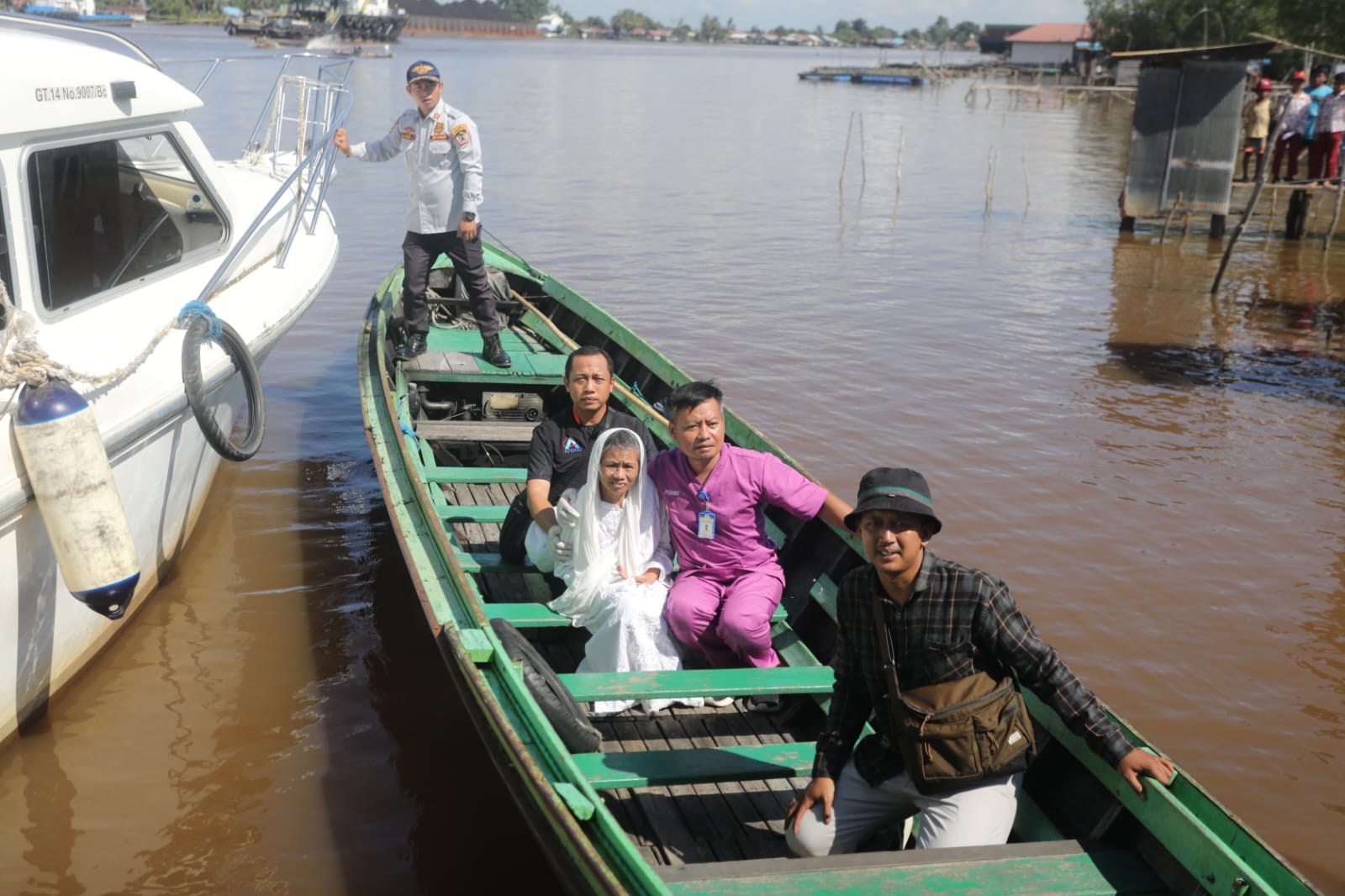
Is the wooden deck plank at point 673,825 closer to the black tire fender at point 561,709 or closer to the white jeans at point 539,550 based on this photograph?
the black tire fender at point 561,709

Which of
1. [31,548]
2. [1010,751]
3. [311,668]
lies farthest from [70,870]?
[1010,751]

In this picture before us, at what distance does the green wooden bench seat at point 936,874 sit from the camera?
320 cm

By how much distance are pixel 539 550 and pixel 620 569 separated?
21.7 inches

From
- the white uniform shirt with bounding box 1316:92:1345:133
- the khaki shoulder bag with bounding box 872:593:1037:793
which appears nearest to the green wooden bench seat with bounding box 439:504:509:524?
the khaki shoulder bag with bounding box 872:593:1037:793

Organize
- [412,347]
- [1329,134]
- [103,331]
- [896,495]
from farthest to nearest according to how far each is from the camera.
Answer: [1329,134]
[412,347]
[103,331]
[896,495]

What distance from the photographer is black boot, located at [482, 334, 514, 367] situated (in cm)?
791

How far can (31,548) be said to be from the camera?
4.50 m

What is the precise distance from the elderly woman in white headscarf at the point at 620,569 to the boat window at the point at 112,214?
2.81 meters

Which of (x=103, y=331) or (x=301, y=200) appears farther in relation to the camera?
(x=301, y=200)

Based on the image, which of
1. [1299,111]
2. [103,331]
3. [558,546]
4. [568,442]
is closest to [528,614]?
[558,546]

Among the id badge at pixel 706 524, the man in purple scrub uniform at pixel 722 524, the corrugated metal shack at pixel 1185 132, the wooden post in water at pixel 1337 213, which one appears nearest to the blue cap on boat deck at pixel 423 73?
the man in purple scrub uniform at pixel 722 524

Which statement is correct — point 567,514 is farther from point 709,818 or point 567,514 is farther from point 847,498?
point 847,498

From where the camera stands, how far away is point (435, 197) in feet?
25.1

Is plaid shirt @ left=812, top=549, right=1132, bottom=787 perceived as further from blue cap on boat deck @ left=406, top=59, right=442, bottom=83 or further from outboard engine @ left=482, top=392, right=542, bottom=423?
blue cap on boat deck @ left=406, top=59, right=442, bottom=83
